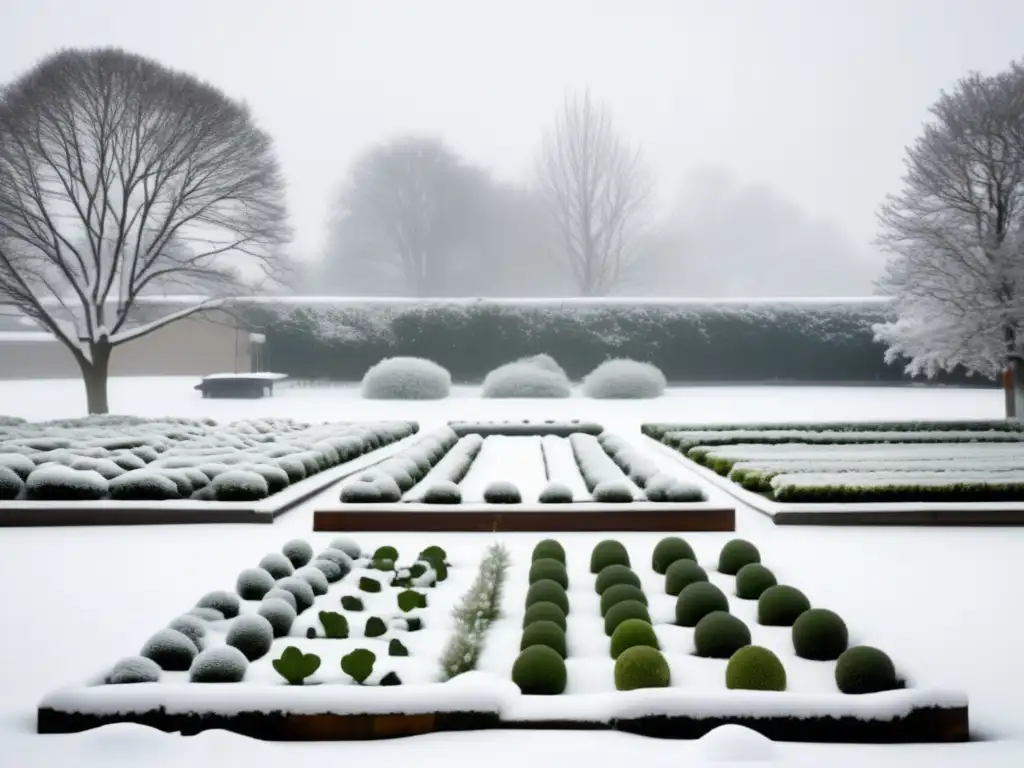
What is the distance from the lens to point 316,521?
23.0 feet

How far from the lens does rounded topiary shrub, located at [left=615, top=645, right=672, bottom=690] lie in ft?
11.2

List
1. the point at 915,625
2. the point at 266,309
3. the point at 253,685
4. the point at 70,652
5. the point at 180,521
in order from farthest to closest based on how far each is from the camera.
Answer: the point at 266,309 → the point at 180,521 → the point at 915,625 → the point at 70,652 → the point at 253,685

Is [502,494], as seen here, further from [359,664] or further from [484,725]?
[484,725]

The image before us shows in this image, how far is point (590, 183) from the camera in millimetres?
36219

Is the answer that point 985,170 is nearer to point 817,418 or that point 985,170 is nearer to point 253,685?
point 817,418

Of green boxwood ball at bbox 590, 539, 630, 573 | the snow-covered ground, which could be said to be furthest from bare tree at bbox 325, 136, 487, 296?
green boxwood ball at bbox 590, 539, 630, 573

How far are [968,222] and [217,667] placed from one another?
1394cm

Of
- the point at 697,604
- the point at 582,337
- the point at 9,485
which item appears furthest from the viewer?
the point at 582,337

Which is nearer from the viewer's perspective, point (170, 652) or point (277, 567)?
point (170, 652)

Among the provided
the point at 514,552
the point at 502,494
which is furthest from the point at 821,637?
the point at 502,494

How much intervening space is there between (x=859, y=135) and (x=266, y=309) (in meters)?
25.4

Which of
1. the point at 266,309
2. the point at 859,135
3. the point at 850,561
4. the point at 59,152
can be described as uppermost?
the point at 859,135

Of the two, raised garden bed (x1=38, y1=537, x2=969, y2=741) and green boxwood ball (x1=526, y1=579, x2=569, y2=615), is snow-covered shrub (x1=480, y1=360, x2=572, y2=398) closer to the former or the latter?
raised garden bed (x1=38, y1=537, x2=969, y2=741)

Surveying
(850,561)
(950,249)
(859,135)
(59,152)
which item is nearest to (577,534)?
(850,561)
